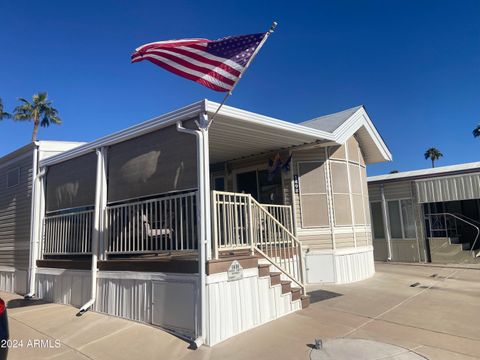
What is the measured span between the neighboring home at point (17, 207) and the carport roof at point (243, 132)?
72 cm

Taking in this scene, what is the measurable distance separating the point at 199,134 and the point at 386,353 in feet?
13.1

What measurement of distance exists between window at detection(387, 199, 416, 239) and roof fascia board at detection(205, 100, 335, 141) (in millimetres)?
7606

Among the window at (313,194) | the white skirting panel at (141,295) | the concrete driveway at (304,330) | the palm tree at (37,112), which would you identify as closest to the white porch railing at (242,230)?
the white skirting panel at (141,295)

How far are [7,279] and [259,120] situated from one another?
8612mm

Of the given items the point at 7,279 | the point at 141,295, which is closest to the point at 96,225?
the point at 141,295

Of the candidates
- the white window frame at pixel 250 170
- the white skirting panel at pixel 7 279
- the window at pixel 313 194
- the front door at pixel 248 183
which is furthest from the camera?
the front door at pixel 248 183

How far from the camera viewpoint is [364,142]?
1176 centimetres

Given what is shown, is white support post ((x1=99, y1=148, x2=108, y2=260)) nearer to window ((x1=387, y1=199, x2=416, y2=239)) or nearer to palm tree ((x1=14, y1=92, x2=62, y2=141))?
window ((x1=387, y1=199, x2=416, y2=239))

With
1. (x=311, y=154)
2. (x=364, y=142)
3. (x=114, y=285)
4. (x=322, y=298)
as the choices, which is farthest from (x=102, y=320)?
(x=364, y=142)

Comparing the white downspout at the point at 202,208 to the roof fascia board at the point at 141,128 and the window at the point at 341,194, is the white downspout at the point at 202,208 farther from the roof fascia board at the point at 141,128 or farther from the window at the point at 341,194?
the window at the point at 341,194

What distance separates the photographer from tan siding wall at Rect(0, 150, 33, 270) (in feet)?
31.1

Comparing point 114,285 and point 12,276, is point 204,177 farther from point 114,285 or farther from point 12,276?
point 12,276

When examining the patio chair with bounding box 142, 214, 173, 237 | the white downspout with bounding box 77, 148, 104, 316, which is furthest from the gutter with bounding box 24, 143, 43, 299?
the patio chair with bounding box 142, 214, 173, 237

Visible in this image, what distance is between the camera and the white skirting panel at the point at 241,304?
16.9 ft
